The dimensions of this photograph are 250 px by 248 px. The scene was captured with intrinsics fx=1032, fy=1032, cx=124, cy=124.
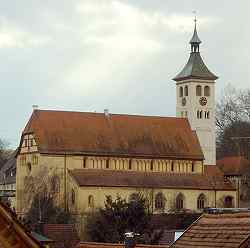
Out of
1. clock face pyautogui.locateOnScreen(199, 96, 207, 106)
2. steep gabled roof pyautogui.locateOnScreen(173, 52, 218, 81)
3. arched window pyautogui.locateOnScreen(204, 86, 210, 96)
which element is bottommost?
clock face pyautogui.locateOnScreen(199, 96, 207, 106)

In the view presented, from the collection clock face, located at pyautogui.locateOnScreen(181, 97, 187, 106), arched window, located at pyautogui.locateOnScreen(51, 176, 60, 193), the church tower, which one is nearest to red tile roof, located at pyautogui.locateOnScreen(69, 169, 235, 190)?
arched window, located at pyautogui.locateOnScreen(51, 176, 60, 193)

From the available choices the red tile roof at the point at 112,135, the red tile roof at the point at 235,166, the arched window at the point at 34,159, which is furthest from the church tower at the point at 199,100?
the arched window at the point at 34,159

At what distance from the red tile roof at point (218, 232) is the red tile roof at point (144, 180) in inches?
3512

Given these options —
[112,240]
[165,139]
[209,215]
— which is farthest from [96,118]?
[209,215]

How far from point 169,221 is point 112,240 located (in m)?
43.4

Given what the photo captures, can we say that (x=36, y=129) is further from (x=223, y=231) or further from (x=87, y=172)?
(x=223, y=231)

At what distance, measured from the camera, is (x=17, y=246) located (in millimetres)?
9945

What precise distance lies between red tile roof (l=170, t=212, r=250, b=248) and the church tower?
362 ft

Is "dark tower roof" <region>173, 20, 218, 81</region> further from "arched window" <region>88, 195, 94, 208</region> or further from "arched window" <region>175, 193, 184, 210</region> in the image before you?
"arched window" <region>88, 195, 94, 208</region>

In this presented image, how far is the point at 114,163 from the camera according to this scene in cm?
11275

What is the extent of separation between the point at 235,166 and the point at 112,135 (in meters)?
18.2

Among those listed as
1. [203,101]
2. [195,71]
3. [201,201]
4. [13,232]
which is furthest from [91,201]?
[13,232]

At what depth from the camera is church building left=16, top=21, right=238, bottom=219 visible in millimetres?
107812

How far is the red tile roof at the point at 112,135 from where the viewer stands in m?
111
